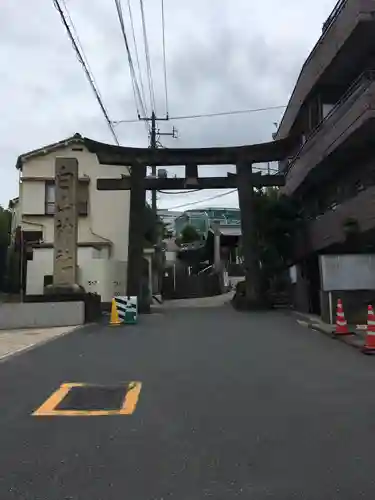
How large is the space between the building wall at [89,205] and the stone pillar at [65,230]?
8948 millimetres

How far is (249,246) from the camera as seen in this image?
3034 cm

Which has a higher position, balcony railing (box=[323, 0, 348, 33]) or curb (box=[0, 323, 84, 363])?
balcony railing (box=[323, 0, 348, 33])

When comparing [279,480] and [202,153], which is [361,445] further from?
[202,153]

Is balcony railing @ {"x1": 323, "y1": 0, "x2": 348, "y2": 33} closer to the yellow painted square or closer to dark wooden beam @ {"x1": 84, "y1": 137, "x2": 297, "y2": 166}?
dark wooden beam @ {"x1": 84, "y1": 137, "x2": 297, "y2": 166}

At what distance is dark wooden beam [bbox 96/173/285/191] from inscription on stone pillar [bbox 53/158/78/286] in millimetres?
4373

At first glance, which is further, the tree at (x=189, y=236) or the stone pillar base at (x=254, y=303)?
the tree at (x=189, y=236)

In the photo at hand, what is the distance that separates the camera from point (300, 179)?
92.0ft

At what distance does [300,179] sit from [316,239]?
3494 mm

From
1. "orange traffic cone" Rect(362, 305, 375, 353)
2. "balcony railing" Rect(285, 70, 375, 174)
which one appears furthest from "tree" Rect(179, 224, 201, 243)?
"orange traffic cone" Rect(362, 305, 375, 353)

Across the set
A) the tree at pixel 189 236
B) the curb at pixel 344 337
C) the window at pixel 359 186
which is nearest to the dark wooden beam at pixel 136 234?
the window at pixel 359 186

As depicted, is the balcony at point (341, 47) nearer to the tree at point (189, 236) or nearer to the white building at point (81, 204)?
the white building at point (81, 204)

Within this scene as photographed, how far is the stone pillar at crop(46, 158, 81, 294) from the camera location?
25.7 m

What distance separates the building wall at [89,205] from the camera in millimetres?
35312

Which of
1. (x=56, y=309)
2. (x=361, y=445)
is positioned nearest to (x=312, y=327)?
(x=56, y=309)
